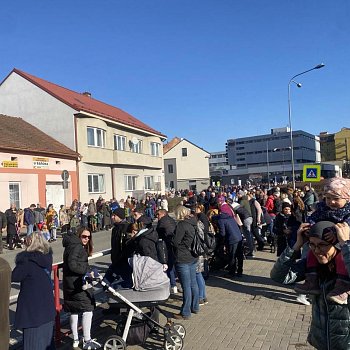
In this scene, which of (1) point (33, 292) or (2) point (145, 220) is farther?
(2) point (145, 220)

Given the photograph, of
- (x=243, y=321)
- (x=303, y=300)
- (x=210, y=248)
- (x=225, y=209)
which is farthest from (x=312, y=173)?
(x=243, y=321)

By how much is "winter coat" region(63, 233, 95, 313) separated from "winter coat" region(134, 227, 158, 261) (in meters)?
0.84

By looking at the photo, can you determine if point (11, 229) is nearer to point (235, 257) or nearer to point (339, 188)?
point (235, 257)

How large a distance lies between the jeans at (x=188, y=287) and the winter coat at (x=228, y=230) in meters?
2.48

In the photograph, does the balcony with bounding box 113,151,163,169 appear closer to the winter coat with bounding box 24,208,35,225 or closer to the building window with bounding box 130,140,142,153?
the building window with bounding box 130,140,142,153

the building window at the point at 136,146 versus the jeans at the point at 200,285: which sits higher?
the building window at the point at 136,146

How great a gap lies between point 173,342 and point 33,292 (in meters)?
1.87

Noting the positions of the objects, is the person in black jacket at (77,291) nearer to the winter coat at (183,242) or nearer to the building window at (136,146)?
the winter coat at (183,242)

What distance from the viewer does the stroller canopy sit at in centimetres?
522

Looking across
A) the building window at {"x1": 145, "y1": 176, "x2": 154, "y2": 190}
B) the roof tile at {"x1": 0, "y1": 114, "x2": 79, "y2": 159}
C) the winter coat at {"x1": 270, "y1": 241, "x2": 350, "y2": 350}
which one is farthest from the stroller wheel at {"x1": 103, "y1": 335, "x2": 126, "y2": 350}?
the building window at {"x1": 145, "y1": 176, "x2": 154, "y2": 190}

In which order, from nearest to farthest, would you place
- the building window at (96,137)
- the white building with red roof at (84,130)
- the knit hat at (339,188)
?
the knit hat at (339,188) → the white building with red roof at (84,130) → the building window at (96,137)

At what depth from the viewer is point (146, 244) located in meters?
5.91

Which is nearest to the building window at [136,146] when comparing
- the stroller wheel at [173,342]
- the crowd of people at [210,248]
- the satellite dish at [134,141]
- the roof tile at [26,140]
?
the satellite dish at [134,141]

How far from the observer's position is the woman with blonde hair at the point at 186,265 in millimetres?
6465
